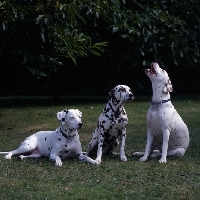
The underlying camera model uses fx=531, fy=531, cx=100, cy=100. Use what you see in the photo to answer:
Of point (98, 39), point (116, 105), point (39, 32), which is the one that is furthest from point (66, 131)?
point (98, 39)

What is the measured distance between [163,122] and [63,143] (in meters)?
1.64

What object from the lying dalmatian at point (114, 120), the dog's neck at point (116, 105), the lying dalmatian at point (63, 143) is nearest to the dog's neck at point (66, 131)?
the lying dalmatian at point (63, 143)

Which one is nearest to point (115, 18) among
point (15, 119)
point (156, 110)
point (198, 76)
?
point (15, 119)

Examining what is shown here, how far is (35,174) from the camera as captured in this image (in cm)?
748

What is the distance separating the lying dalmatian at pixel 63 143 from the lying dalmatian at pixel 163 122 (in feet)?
3.65

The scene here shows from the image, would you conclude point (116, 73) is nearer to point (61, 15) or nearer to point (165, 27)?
point (165, 27)

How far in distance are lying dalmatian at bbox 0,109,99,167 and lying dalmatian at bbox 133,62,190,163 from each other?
1.11 meters

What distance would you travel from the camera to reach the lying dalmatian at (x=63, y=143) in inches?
332

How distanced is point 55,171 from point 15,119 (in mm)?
8248

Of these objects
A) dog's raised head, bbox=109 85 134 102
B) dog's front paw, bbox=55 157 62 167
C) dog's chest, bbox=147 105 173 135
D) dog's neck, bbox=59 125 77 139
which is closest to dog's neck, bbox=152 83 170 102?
dog's chest, bbox=147 105 173 135

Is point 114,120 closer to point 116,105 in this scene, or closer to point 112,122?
point 112,122

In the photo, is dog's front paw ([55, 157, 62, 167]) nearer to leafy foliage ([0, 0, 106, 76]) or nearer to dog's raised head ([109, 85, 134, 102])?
dog's raised head ([109, 85, 134, 102])

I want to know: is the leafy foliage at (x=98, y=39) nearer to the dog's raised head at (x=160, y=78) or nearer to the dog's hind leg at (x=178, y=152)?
the dog's raised head at (x=160, y=78)

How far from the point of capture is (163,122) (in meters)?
8.55
